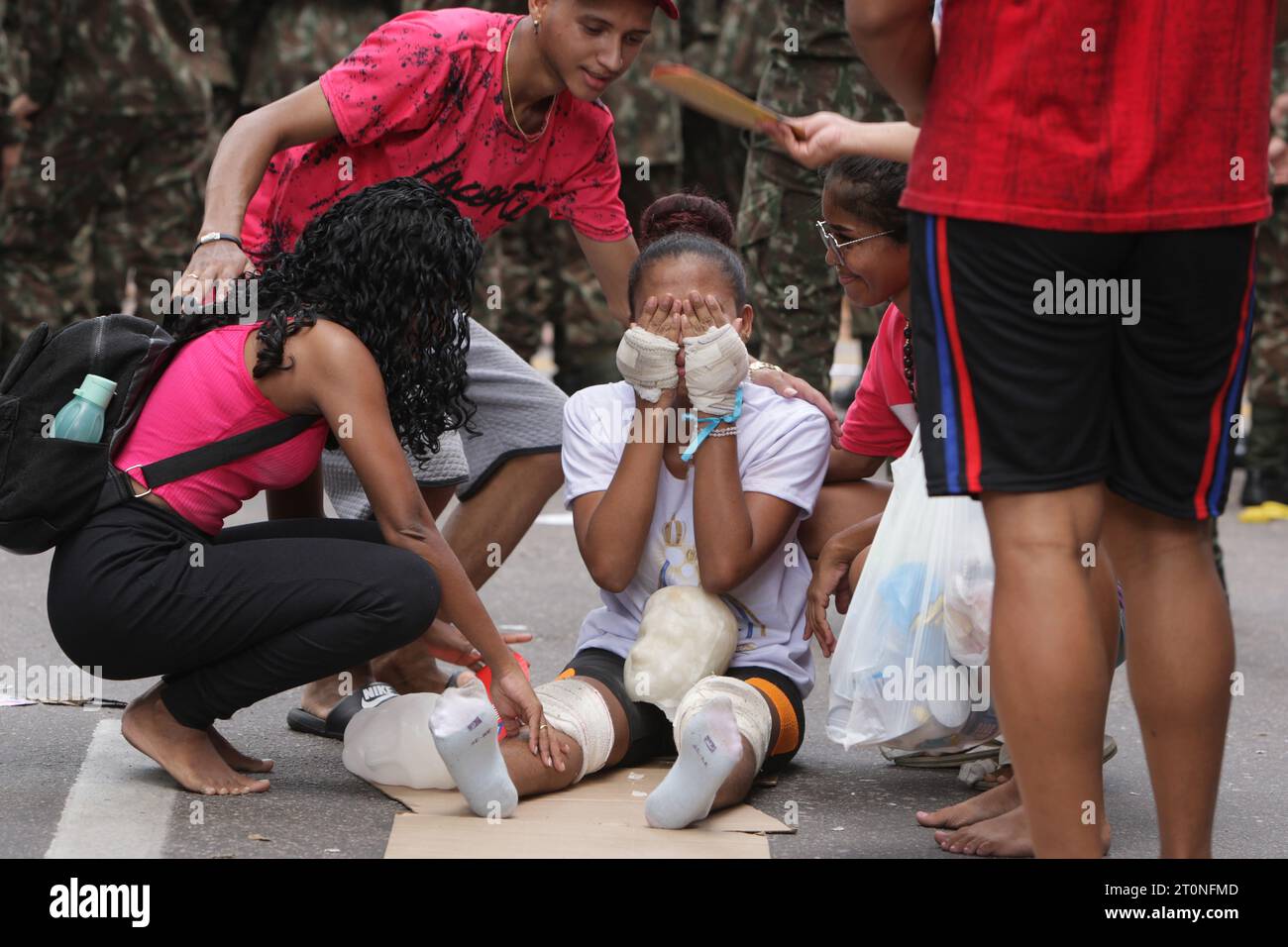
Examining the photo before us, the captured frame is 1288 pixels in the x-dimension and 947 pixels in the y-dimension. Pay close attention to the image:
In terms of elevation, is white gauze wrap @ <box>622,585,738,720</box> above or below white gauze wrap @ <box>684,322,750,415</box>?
below

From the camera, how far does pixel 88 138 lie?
23.9ft

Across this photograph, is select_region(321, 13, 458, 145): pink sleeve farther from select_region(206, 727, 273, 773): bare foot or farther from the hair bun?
select_region(206, 727, 273, 773): bare foot

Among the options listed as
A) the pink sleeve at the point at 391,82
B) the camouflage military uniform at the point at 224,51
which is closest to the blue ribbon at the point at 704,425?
the pink sleeve at the point at 391,82

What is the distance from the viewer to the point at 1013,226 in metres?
2.04

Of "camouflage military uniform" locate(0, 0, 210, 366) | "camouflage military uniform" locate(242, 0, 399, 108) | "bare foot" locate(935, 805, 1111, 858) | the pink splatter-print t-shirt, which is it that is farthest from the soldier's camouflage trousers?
"bare foot" locate(935, 805, 1111, 858)

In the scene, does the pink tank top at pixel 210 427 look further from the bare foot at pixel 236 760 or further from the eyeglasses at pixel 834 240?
the eyeglasses at pixel 834 240

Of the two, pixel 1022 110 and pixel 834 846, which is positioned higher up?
pixel 1022 110

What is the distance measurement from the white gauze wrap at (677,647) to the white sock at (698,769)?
0.93 feet

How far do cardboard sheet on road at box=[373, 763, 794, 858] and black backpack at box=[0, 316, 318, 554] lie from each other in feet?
1.97

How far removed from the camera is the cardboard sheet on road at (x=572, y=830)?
2521 millimetres

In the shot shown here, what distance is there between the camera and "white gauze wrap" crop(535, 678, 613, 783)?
2855 millimetres
